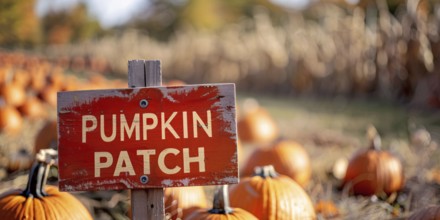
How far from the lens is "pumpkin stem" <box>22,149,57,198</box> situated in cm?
209

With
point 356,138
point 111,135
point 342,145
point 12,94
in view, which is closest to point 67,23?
point 12,94

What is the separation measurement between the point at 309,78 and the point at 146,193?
8809mm

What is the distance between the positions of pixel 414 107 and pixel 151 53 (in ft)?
33.6

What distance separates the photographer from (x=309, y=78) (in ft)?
34.0

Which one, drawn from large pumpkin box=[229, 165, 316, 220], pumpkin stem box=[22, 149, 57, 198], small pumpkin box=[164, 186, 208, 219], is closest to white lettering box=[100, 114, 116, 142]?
pumpkin stem box=[22, 149, 57, 198]

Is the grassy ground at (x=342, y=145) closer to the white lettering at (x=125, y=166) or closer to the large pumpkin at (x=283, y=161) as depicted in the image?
the large pumpkin at (x=283, y=161)

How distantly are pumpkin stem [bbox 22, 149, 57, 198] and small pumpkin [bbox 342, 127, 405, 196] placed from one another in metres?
2.12

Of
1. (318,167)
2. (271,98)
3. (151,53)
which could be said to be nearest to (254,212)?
(318,167)

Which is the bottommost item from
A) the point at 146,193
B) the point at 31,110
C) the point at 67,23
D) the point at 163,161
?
the point at 146,193

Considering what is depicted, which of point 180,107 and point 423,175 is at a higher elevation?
point 180,107

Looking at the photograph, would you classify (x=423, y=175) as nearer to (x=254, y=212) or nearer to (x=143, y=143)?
(x=254, y=212)

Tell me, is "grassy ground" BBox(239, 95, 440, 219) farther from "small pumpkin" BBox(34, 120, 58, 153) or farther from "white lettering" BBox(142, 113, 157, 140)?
"small pumpkin" BBox(34, 120, 58, 153)

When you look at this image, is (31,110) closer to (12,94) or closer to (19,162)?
(12,94)

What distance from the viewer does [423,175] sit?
380 cm
